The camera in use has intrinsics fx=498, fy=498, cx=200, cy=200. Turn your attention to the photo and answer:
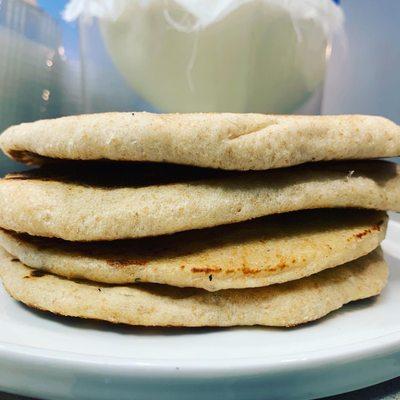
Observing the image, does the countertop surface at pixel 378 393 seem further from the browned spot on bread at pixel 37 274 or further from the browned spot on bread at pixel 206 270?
the browned spot on bread at pixel 37 274

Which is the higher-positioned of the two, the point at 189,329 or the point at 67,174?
the point at 67,174

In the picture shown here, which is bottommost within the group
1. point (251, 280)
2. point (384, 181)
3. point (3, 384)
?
point (3, 384)

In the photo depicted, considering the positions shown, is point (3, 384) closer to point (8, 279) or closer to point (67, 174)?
point (8, 279)

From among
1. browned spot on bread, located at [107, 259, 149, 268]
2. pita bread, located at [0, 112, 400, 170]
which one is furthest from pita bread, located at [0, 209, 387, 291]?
pita bread, located at [0, 112, 400, 170]

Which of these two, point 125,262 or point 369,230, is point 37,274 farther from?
point 369,230

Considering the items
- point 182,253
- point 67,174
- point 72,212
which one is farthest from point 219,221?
point 67,174

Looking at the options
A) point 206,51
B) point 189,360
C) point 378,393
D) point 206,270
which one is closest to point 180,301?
point 206,270

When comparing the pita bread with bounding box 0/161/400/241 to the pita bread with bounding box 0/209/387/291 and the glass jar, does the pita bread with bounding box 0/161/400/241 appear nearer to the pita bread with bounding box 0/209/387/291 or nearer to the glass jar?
the pita bread with bounding box 0/209/387/291
